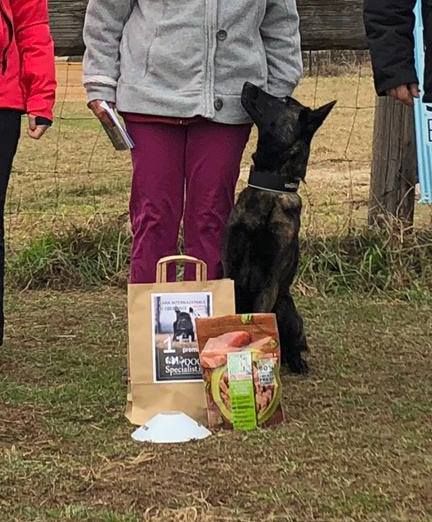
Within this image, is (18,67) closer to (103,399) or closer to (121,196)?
(103,399)

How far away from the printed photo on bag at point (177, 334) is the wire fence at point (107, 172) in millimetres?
2258

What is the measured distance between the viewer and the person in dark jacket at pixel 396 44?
382 cm

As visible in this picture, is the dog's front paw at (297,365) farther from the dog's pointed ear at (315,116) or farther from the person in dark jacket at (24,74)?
the person in dark jacket at (24,74)

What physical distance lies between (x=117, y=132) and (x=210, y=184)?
0.42 meters

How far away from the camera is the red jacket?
4148 millimetres

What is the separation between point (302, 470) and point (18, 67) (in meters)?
1.93

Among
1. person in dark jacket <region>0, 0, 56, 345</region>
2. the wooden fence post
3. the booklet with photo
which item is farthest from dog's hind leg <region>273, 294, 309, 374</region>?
the wooden fence post

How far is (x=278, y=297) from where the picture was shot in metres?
4.41

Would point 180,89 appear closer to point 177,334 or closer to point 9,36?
point 9,36

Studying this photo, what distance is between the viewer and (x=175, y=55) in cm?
409

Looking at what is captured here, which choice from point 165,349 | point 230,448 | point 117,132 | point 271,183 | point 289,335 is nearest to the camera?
point 230,448

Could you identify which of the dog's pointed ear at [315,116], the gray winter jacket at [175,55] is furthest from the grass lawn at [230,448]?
the gray winter jacket at [175,55]

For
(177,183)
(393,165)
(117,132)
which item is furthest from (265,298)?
(393,165)

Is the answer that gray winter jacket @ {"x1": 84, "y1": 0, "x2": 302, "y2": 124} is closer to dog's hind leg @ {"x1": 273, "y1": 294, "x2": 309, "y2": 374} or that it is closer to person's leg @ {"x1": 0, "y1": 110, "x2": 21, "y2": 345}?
person's leg @ {"x1": 0, "y1": 110, "x2": 21, "y2": 345}
